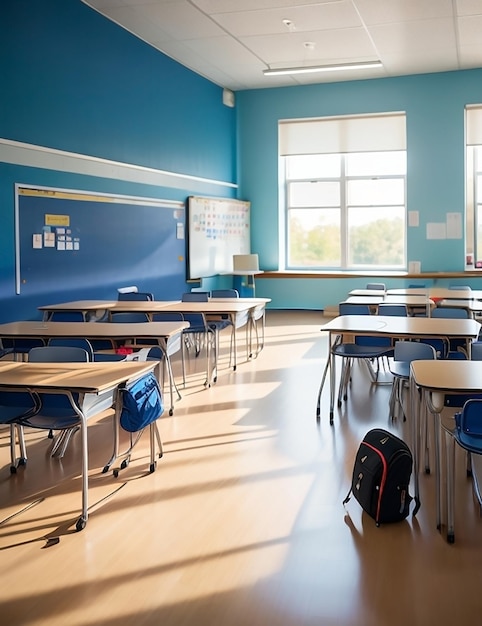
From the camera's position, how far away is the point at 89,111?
817cm

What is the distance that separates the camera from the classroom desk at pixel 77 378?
3465mm

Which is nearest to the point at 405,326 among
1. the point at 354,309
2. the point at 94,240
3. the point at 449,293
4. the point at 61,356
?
the point at 354,309

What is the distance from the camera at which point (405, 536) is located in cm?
332

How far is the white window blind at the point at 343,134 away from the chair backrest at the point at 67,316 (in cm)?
702

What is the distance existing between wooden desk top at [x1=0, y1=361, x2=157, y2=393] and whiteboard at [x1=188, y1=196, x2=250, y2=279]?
6840 millimetres

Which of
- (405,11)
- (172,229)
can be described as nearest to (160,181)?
(172,229)

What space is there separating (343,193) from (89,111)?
224 inches

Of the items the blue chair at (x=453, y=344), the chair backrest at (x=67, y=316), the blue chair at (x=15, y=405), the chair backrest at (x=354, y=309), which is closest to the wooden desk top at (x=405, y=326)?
the blue chair at (x=453, y=344)

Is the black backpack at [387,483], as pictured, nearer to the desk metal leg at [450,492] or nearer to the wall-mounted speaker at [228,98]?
the desk metal leg at [450,492]

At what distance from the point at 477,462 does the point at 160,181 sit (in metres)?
6.70

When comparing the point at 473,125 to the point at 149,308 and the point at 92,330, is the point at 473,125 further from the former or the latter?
the point at 92,330

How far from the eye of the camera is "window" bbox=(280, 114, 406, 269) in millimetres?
12234

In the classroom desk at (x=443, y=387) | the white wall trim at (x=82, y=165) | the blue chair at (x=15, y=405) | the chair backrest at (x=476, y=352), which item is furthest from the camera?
the white wall trim at (x=82, y=165)

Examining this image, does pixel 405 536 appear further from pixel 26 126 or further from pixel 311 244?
pixel 311 244
